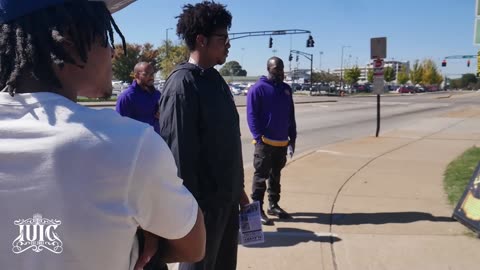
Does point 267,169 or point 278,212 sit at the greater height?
point 267,169

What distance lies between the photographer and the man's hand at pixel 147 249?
1.20 m

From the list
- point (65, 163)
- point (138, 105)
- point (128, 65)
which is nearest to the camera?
point (65, 163)

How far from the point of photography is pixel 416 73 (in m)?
106

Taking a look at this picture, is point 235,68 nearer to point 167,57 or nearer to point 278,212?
point 167,57

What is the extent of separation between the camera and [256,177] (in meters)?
5.10

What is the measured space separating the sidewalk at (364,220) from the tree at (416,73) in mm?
104073

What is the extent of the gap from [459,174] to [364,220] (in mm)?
2970

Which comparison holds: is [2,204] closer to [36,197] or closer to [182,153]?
[36,197]

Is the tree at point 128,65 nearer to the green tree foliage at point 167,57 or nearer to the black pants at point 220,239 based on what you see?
the green tree foliage at point 167,57

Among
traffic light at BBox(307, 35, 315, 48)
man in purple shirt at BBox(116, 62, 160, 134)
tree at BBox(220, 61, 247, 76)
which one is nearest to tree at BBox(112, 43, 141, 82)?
traffic light at BBox(307, 35, 315, 48)

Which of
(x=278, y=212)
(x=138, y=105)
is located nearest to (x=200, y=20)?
(x=138, y=105)

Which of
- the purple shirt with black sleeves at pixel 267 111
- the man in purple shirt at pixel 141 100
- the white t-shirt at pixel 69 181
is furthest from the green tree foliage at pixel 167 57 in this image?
the white t-shirt at pixel 69 181

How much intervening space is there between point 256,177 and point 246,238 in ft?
6.33

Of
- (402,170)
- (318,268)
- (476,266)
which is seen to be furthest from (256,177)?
(402,170)
